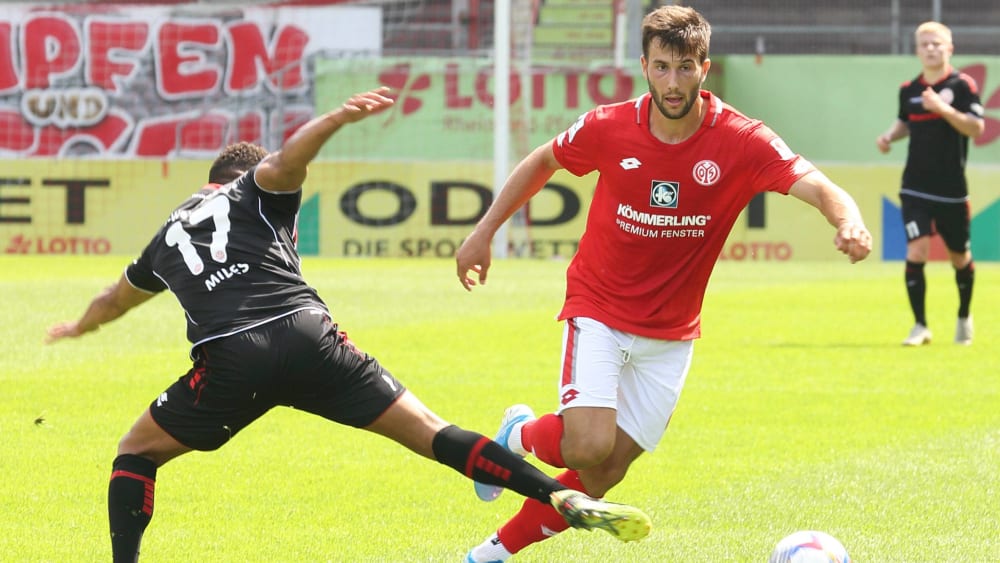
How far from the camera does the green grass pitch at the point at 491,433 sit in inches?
249

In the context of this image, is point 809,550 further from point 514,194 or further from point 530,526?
point 514,194

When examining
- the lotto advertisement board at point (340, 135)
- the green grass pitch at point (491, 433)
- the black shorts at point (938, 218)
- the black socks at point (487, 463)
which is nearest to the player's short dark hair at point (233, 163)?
the black socks at point (487, 463)

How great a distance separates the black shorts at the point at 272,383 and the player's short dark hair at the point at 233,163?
689 mm

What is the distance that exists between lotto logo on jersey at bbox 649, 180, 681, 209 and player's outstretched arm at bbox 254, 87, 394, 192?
1.10 m

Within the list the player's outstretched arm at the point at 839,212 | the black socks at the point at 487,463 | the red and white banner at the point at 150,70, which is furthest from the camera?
the red and white banner at the point at 150,70

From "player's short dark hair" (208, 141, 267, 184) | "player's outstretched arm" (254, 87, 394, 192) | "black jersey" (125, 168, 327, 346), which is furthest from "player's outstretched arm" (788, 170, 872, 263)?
"player's short dark hair" (208, 141, 267, 184)

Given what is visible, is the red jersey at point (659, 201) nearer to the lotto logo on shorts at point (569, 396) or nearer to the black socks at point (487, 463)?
the lotto logo on shorts at point (569, 396)

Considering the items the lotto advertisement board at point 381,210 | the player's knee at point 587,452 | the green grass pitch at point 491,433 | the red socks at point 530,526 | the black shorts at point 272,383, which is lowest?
the lotto advertisement board at point 381,210

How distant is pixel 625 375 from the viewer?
Answer: 5.96 meters

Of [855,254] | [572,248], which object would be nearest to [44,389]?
[855,254]

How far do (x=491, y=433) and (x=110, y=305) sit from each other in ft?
11.9

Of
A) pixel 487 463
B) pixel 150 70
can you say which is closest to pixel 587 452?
pixel 487 463

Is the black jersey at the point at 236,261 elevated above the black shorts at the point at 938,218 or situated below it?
above

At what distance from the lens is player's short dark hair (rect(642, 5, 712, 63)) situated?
5.59 m
